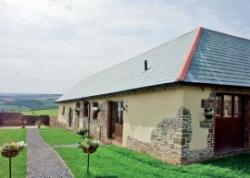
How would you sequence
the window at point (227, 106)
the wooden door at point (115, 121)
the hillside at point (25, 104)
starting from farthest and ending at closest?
the hillside at point (25, 104) → the wooden door at point (115, 121) → the window at point (227, 106)

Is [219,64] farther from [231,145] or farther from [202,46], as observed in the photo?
[231,145]

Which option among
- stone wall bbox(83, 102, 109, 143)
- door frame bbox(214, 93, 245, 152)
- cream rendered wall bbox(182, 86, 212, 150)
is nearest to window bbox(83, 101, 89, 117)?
stone wall bbox(83, 102, 109, 143)

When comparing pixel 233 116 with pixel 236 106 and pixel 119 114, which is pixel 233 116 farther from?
pixel 119 114

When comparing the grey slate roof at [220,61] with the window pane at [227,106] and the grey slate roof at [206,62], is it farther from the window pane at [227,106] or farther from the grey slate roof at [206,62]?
the window pane at [227,106]

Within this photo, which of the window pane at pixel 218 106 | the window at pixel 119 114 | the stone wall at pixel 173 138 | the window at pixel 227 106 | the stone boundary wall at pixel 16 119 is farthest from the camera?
the stone boundary wall at pixel 16 119

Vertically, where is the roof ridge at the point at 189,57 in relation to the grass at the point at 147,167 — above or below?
above

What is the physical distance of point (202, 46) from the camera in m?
15.2

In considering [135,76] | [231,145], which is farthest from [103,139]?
Answer: [231,145]

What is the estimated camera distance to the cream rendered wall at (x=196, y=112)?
42.5ft

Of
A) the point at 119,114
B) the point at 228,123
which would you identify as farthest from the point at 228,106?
the point at 119,114

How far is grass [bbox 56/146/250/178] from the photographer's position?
1099 centimetres

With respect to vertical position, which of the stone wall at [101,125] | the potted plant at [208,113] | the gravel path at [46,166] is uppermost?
the potted plant at [208,113]

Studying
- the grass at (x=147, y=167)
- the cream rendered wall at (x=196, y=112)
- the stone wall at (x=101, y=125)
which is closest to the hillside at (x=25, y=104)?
the stone wall at (x=101, y=125)

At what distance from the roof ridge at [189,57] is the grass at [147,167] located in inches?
134
